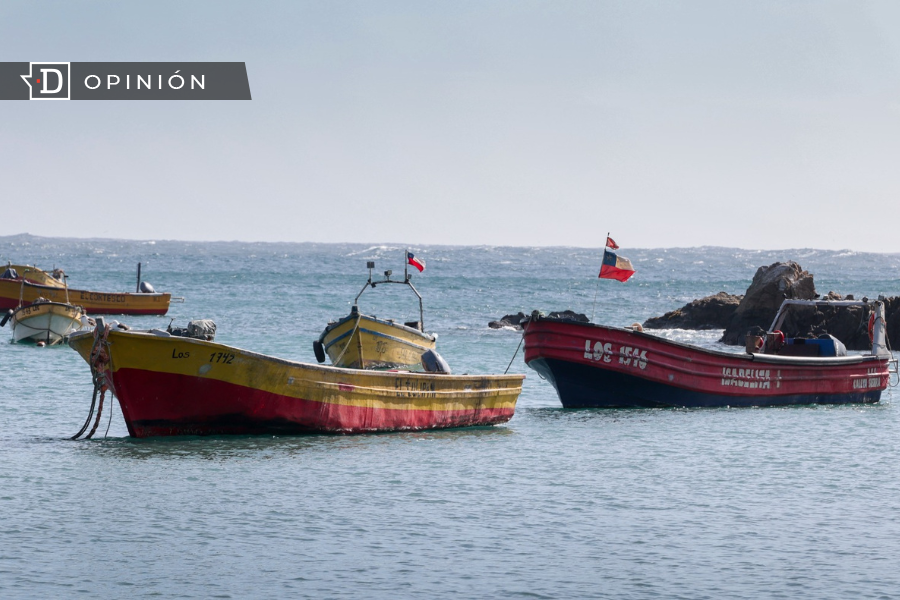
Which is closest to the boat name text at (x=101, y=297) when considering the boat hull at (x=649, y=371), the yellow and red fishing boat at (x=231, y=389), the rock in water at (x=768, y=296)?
the rock in water at (x=768, y=296)

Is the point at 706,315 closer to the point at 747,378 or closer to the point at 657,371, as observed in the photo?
the point at 747,378

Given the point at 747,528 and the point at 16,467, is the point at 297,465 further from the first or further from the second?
the point at 747,528

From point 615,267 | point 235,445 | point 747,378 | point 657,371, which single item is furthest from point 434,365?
point 747,378

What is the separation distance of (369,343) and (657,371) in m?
8.78

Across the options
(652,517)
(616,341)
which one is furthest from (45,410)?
(652,517)

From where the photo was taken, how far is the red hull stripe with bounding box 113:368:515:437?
1898 centimetres

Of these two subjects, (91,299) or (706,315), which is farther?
(706,315)

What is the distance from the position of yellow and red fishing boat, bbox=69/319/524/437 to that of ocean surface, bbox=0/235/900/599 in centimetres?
42

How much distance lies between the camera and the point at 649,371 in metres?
26.0

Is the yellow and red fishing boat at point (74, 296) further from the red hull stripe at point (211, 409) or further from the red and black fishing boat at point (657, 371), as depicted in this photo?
the red hull stripe at point (211, 409)

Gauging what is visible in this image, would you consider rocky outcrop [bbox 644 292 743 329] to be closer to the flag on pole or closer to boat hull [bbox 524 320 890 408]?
boat hull [bbox 524 320 890 408]

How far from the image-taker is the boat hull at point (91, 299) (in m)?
54.5

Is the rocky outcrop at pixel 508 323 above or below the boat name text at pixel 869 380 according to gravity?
above

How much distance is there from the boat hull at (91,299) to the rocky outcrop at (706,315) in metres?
26.4
